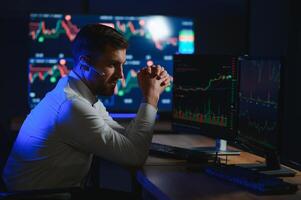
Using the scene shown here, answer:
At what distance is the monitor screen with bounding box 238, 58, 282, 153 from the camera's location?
82.7 inches

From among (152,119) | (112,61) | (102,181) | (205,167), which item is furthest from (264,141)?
(102,181)

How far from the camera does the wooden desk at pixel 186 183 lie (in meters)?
1.83

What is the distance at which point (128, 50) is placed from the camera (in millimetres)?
4168

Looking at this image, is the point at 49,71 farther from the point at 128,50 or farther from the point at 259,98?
the point at 259,98

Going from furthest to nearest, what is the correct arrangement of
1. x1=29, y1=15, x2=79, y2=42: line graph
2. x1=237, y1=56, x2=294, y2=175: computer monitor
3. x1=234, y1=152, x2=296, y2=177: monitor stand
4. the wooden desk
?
x1=29, y1=15, x2=79, y2=42: line graph < x1=234, y1=152, x2=296, y2=177: monitor stand < x1=237, y1=56, x2=294, y2=175: computer monitor < the wooden desk

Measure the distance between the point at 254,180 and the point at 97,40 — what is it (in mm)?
825

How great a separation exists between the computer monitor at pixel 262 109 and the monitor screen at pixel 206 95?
0.09 meters

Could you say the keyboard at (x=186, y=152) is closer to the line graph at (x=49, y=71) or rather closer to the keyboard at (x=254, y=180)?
the keyboard at (x=254, y=180)

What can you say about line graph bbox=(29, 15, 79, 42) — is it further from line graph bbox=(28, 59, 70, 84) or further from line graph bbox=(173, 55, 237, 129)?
line graph bbox=(173, 55, 237, 129)

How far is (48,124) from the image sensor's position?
7.22 feet

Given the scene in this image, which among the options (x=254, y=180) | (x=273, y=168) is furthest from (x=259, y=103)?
(x=254, y=180)

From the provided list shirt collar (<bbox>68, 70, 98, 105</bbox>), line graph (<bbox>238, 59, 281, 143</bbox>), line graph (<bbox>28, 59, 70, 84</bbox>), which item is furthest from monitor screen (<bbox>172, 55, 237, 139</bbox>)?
line graph (<bbox>28, 59, 70, 84</bbox>)

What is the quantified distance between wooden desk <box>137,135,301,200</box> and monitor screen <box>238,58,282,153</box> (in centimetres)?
18

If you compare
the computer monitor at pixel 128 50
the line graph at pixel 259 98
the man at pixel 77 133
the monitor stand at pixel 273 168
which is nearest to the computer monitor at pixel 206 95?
the line graph at pixel 259 98
